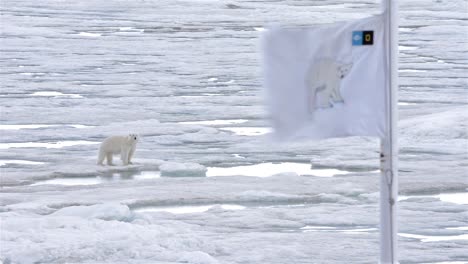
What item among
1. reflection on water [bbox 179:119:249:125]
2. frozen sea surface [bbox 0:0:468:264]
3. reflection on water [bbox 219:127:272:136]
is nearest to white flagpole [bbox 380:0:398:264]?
frozen sea surface [bbox 0:0:468:264]

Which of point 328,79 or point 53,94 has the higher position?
point 328,79

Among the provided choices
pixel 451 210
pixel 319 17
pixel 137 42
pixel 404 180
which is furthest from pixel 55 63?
pixel 451 210

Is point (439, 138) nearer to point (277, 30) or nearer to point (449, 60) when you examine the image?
point (277, 30)

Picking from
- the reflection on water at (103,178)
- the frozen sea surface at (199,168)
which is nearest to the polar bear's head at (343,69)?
the frozen sea surface at (199,168)

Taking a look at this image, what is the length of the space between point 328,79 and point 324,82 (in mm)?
21

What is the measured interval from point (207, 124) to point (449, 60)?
802cm

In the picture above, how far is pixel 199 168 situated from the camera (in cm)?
897

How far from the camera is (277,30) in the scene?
13.5 feet

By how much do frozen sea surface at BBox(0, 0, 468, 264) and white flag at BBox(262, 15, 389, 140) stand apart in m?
0.22

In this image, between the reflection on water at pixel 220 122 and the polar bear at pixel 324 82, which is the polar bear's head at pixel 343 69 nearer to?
the polar bear at pixel 324 82

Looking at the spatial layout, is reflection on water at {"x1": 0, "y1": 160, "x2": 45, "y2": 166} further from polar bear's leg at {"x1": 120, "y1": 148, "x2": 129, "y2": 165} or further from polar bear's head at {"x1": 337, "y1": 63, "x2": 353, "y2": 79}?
polar bear's head at {"x1": 337, "y1": 63, "x2": 353, "y2": 79}

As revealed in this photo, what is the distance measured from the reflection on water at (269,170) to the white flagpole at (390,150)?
190 inches

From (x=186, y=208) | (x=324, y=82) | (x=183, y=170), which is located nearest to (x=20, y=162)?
(x=183, y=170)

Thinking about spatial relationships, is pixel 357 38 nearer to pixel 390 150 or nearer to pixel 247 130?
pixel 390 150
